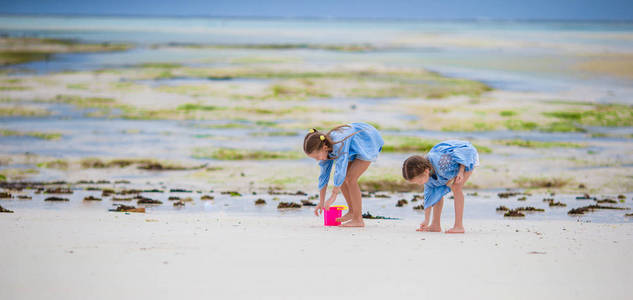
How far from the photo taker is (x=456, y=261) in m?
6.28

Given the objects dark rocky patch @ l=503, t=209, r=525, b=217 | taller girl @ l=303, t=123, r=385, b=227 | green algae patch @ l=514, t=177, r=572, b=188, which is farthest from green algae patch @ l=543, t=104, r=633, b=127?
taller girl @ l=303, t=123, r=385, b=227

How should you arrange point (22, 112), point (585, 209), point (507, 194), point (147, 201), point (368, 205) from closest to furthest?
point (585, 209) < point (147, 201) < point (368, 205) < point (507, 194) < point (22, 112)

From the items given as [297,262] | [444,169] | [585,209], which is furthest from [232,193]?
[297,262]

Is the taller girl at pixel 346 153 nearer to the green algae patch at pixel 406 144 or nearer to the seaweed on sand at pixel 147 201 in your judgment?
the seaweed on sand at pixel 147 201

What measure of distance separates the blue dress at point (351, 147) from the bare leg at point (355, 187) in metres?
0.10

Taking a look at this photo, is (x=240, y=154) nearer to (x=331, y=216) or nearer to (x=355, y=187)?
(x=331, y=216)

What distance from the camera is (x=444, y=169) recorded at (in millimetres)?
7656

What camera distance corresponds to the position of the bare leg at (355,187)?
796cm

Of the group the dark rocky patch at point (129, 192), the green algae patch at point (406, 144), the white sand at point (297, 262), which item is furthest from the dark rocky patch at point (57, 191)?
the green algae patch at point (406, 144)

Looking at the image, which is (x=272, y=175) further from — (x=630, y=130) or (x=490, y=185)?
(x=630, y=130)

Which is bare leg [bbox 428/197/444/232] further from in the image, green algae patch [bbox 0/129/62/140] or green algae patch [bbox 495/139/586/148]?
green algae patch [bbox 0/129/62/140]

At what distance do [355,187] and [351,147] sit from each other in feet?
1.84

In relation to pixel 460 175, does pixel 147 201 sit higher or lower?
lower

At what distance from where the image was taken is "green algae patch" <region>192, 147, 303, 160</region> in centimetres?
1864
